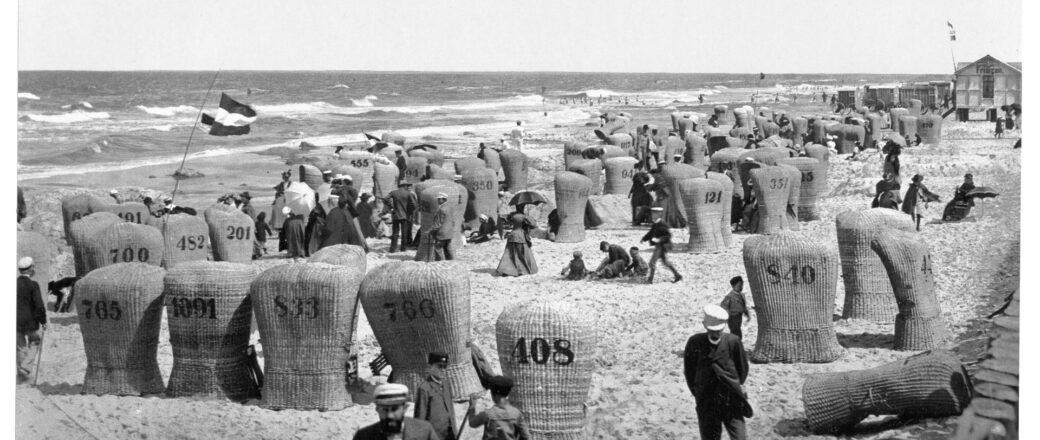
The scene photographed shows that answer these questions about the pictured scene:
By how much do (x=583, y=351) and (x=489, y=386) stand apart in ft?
3.90

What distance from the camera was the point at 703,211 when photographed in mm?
17078

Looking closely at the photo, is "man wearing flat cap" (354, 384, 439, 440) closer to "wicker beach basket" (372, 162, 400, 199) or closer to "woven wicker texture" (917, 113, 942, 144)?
"wicker beach basket" (372, 162, 400, 199)

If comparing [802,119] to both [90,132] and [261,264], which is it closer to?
[261,264]

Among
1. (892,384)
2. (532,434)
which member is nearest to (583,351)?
(532,434)

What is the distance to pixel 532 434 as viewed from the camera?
9148 mm

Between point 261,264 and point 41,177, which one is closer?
point 261,264

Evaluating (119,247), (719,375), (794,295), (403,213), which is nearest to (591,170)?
(403,213)

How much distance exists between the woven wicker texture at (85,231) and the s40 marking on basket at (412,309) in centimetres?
451

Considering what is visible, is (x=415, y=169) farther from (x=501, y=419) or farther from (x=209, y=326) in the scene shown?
(x=501, y=419)

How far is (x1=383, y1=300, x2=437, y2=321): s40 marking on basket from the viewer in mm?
10023

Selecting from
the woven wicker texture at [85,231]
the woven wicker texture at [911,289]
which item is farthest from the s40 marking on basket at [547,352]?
the woven wicker texture at [85,231]

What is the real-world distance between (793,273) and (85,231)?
287 inches

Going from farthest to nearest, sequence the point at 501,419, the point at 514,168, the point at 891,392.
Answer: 1. the point at 514,168
2. the point at 891,392
3. the point at 501,419
